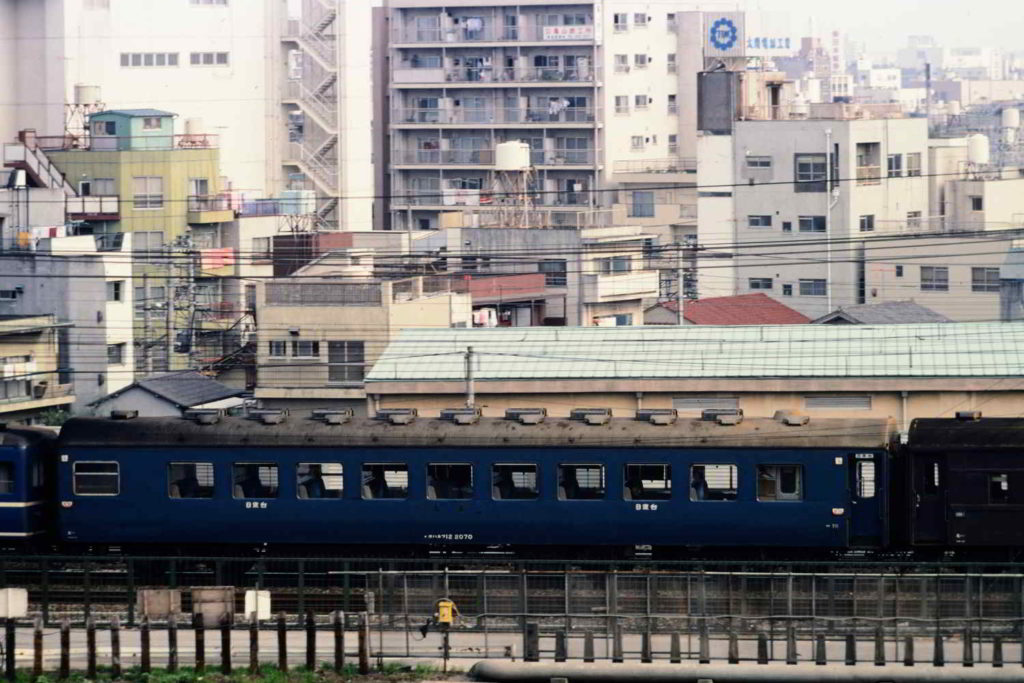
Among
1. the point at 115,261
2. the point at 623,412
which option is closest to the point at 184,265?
the point at 115,261

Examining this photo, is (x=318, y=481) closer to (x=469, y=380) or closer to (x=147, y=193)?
(x=469, y=380)

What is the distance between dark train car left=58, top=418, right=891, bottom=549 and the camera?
28.2 metres

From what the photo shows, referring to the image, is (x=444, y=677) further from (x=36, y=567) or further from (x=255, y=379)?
(x=255, y=379)

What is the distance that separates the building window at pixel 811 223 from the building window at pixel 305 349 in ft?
96.7

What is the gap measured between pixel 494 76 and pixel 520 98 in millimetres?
1697

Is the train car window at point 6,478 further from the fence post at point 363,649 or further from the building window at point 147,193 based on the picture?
the building window at point 147,193

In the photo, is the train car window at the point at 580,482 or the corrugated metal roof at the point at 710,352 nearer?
the train car window at the point at 580,482

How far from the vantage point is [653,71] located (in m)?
97.8

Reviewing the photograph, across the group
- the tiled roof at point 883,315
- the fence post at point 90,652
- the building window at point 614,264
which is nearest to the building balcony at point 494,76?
the building window at point 614,264

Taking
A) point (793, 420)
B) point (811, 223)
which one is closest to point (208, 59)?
Result: point (811, 223)

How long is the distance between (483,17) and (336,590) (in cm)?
7114

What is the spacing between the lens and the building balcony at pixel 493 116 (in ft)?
312

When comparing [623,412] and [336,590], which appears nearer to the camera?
[336,590]

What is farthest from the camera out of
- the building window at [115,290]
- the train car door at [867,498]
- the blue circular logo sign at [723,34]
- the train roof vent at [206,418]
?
the blue circular logo sign at [723,34]
